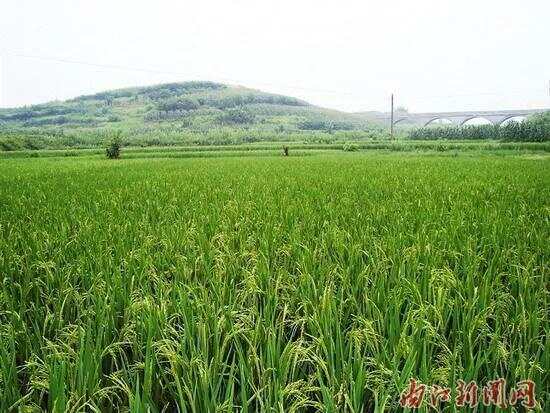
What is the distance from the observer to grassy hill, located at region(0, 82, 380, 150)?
11700cm

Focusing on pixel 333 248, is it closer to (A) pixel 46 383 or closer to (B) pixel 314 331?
(B) pixel 314 331

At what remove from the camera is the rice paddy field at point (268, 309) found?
1.62 m

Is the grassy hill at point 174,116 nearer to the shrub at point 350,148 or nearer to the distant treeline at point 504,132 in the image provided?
the distant treeline at point 504,132

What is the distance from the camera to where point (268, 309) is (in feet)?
7.22

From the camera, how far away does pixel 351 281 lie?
2963mm

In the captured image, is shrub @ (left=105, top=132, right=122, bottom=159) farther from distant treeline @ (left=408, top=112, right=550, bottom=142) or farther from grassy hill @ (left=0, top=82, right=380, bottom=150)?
grassy hill @ (left=0, top=82, right=380, bottom=150)

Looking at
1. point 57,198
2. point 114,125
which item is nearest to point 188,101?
point 114,125

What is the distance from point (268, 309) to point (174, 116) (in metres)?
140

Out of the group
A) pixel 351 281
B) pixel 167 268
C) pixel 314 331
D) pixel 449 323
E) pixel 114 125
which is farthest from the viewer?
pixel 114 125

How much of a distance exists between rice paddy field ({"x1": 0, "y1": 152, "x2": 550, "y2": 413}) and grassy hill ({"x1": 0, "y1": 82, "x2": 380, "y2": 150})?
97.6m

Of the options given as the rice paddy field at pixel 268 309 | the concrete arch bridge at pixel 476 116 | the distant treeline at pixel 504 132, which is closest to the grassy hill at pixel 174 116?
the concrete arch bridge at pixel 476 116

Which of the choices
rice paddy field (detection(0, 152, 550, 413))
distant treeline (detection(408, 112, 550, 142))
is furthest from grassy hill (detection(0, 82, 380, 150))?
rice paddy field (detection(0, 152, 550, 413))

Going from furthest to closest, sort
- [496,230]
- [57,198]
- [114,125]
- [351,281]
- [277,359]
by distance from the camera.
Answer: [114,125] < [57,198] < [496,230] < [351,281] < [277,359]

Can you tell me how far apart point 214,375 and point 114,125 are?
13546 centimetres
